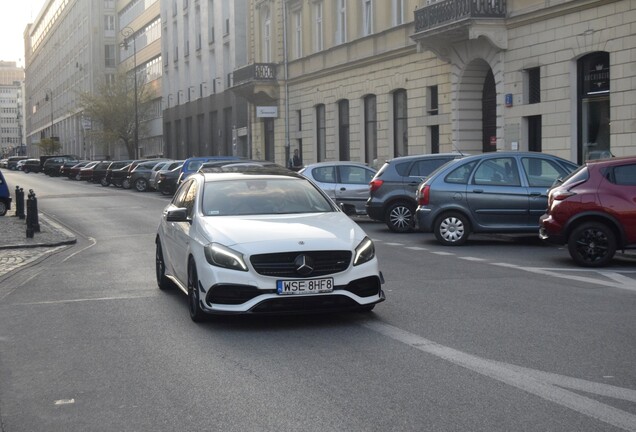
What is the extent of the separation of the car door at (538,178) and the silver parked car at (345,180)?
23.4 ft

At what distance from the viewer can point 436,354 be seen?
780cm

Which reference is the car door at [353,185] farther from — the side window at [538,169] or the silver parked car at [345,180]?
the side window at [538,169]

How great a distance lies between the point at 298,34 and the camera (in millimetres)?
47469

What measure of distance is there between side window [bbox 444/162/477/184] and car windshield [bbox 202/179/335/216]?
7.45 meters

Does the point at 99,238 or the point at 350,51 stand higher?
the point at 350,51

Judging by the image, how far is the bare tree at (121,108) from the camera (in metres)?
84.8

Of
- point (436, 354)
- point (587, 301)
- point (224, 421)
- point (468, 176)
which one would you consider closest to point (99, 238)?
point (468, 176)

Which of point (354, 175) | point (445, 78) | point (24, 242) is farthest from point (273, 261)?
point (445, 78)

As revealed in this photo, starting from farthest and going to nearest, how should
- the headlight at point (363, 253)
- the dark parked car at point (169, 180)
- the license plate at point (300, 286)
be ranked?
the dark parked car at point (169, 180)
the headlight at point (363, 253)
the license plate at point (300, 286)

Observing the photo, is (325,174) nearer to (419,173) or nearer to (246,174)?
(419,173)

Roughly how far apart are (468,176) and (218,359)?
35.3ft

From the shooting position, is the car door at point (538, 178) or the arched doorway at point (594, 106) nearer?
the car door at point (538, 178)

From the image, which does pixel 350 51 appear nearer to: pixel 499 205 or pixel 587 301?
pixel 499 205

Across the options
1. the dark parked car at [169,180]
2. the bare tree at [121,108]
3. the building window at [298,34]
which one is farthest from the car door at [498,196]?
the bare tree at [121,108]
